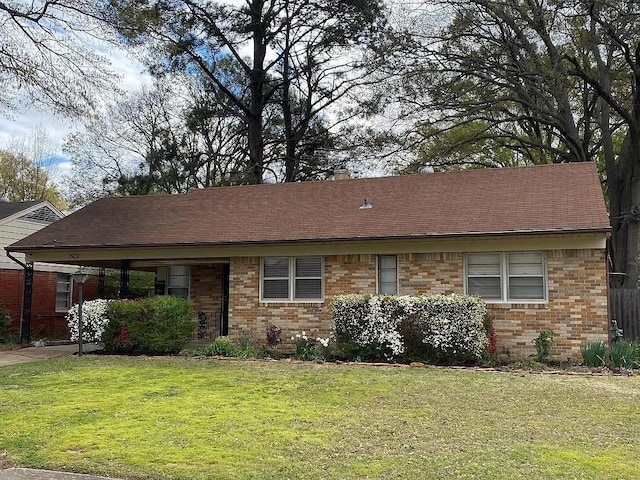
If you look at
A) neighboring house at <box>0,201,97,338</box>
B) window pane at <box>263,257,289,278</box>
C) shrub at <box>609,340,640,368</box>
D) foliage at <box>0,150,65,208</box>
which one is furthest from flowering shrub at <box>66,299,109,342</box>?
foliage at <box>0,150,65,208</box>

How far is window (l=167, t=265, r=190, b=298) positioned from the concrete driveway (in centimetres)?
269

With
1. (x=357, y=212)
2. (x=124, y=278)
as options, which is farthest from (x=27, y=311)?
(x=357, y=212)

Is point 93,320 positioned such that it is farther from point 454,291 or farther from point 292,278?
point 454,291

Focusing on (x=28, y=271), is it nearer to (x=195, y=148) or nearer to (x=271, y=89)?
(x=271, y=89)

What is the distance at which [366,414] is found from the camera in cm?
764

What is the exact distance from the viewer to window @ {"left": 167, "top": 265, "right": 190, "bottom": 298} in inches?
716

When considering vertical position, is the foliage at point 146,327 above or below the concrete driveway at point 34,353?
above

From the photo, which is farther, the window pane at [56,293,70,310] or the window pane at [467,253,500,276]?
the window pane at [56,293,70,310]

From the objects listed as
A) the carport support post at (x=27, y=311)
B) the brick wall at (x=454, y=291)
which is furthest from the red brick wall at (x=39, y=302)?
the brick wall at (x=454, y=291)

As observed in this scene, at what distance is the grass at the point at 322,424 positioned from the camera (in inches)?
217

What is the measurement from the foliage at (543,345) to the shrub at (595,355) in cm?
70

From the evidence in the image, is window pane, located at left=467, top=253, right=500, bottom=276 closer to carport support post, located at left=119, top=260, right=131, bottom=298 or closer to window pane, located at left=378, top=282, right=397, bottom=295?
window pane, located at left=378, top=282, right=397, bottom=295

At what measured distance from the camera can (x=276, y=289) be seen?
15141 millimetres

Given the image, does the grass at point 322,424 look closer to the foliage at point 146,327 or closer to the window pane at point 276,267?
the foliage at point 146,327
